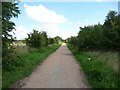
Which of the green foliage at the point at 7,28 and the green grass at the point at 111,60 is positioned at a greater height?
the green foliage at the point at 7,28

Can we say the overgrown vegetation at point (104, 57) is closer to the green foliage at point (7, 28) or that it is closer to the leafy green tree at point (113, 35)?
the leafy green tree at point (113, 35)

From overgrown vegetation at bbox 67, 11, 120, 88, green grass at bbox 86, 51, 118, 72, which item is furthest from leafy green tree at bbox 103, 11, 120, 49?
green grass at bbox 86, 51, 118, 72

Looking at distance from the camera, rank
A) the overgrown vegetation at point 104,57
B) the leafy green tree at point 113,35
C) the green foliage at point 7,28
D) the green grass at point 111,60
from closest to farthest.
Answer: the overgrown vegetation at point 104,57 < the green foliage at point 7,28 < the green grass at point 111,60 < the leafy green tree at point 113,35

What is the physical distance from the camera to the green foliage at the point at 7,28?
543 inches

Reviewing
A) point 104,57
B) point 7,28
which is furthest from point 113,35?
point 7,28

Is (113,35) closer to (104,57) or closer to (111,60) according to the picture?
(104,57)

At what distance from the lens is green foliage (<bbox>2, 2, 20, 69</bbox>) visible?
13.8m

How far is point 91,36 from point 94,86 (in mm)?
21716

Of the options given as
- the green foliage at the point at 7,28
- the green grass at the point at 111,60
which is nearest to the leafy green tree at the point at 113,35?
the green grass at the point at 111,60

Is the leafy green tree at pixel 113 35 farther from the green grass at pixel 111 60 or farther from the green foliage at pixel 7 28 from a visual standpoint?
the green foliage at pixel 7 28

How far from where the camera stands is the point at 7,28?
14.1 metres

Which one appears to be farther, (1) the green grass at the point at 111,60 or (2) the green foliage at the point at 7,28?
(1) the green grass at the point at 111,60

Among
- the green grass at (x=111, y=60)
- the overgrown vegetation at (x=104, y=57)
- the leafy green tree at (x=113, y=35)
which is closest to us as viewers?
the overgrown vegetation at (x=104, y=57)

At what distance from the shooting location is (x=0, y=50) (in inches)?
531
